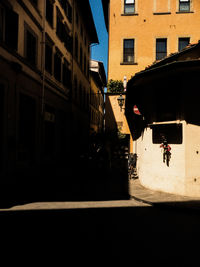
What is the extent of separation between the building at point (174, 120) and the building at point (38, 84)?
223 inches

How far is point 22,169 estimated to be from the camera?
12.0 m

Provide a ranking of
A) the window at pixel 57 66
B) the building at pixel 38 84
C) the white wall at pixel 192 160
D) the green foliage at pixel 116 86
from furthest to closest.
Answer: the green foliage at pixel 116 86, the window at pixel 57 66, the building at pixel 38 84, the white wall at pixel 192 160

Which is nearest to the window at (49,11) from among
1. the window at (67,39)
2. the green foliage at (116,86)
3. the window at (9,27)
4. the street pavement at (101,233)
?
the window at (67,39)

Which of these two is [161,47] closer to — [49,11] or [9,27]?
[49,11]

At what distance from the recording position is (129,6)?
19.6 metres

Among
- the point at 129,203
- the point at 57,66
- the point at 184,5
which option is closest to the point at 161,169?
the point at 129,203

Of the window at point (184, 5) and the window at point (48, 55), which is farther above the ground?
the window at point (184, 5)

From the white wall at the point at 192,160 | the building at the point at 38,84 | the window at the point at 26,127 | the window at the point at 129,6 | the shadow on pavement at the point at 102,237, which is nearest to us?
the shadow on pavement at the point at 102,237

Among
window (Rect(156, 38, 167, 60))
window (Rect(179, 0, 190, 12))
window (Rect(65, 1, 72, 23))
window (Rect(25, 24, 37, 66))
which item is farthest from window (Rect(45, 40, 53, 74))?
window (Rect(179, 0, 190, 12))

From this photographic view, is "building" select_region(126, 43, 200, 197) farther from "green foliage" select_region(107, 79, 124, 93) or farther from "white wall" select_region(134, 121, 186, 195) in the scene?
"green foliage" select_region(107, 79, 124, 93)

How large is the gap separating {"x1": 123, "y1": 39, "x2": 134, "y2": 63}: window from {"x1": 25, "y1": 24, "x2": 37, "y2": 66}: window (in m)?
8.56

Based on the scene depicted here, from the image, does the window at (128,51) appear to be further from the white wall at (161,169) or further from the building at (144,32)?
the white wall at (161,169)

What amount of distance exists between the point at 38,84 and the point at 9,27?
3919 mm

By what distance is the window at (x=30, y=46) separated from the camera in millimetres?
12416
